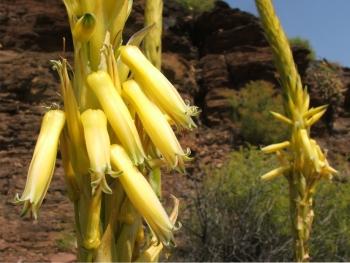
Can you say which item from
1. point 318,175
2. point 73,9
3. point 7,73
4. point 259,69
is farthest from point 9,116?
point 73,9

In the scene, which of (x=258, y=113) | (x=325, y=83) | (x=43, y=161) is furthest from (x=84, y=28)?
(x=325, y=83)

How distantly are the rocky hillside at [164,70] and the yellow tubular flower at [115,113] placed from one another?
8732mm

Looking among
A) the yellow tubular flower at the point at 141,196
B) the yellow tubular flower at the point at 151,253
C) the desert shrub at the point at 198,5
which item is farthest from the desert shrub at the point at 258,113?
the yellow tubular flower at the point at 141,196

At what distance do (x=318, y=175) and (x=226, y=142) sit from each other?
14805 mm

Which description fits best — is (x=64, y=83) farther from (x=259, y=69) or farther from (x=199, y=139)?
(x=259, y=69)

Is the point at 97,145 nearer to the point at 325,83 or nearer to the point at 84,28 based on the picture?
the point at 84,28

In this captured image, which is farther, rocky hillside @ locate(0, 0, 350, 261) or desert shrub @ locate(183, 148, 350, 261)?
rocky hillside @ locate(0, 0, 350, 261)

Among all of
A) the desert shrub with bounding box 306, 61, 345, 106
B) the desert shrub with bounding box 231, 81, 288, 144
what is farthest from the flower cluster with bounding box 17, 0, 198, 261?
the desert shrub with bounding box 306, 61, 345, 106

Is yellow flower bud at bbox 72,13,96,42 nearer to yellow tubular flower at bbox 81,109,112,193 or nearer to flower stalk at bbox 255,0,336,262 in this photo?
yellow tubular flower at bbox 81,109,112,193

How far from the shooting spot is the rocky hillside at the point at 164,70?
12.8 meters

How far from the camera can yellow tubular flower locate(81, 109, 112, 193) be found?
1.13 meters

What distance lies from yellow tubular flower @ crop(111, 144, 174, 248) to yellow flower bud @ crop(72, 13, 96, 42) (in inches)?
10.1

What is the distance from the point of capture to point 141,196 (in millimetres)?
1177

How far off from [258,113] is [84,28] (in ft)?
58.3
